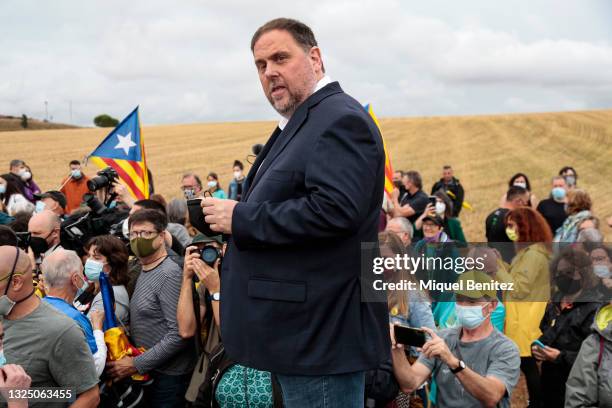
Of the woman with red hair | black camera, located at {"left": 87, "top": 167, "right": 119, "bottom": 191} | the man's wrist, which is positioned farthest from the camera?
black camera, located at {"left": 87, "top": 167, "right": 119, "bottom": 191}

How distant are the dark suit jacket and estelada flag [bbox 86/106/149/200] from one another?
6.35 metres

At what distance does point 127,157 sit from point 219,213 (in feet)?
21.4

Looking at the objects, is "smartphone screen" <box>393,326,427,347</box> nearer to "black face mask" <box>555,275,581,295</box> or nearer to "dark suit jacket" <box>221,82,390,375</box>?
"dark suit jacket" <box>221,82,390,375</box>

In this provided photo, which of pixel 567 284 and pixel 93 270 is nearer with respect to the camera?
pixel 93 270

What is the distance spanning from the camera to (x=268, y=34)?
2193 millimetres

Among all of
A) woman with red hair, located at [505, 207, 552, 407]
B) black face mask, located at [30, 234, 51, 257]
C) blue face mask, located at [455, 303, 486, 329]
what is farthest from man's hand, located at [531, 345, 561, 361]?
black face mask, located at [30, 234, 51, 257]

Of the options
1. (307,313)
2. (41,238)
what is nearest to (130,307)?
(41,238)

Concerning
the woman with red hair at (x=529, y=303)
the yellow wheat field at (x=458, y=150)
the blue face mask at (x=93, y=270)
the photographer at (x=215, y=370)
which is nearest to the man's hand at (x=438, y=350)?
the photographer at (x=215, y=370)

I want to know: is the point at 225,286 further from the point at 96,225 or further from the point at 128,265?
the point at 96,225

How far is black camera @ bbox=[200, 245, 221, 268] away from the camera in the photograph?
156 inches

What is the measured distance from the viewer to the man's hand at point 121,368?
163 inches

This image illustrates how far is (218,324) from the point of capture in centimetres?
403

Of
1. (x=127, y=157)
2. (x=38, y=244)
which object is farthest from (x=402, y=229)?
(x=127, y=157)

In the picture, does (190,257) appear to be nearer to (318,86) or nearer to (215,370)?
(215,370)
